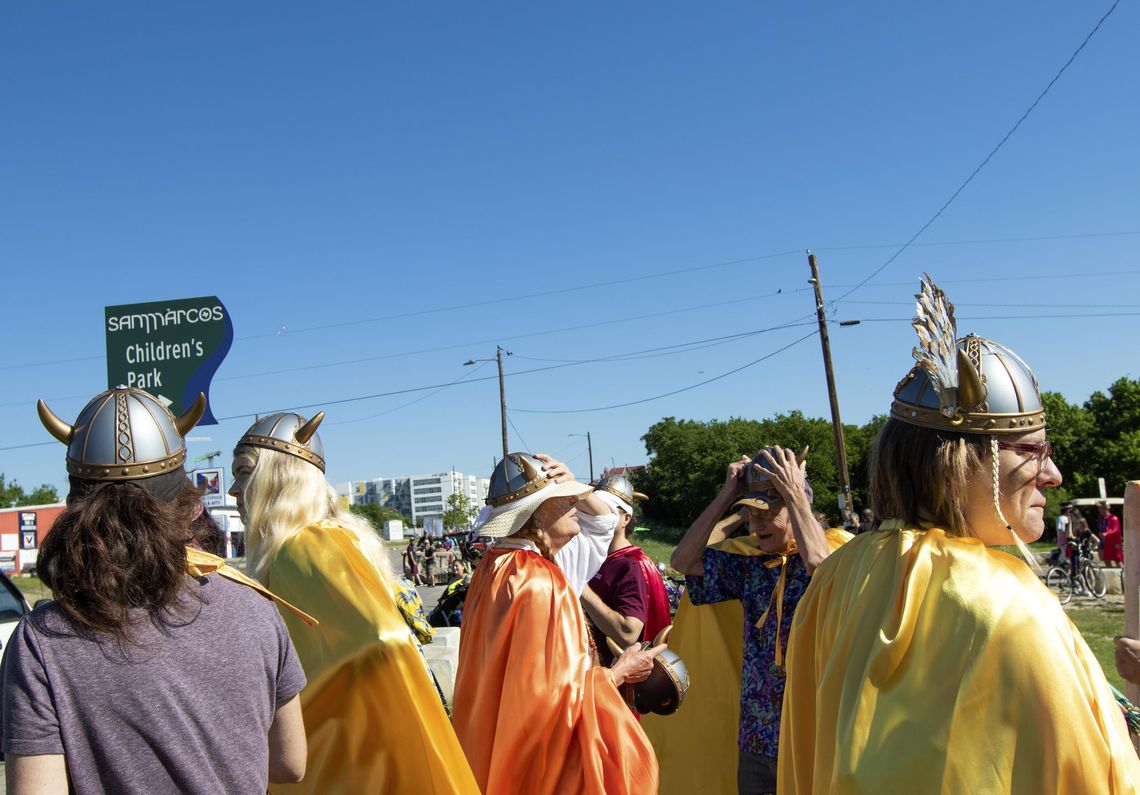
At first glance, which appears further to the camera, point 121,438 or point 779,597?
point 779,597

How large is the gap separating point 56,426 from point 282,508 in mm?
1314

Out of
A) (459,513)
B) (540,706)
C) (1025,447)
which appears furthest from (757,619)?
(459,513)

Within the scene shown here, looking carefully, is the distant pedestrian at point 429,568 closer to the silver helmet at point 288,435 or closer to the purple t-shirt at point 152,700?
the silver helmet at point 288,435

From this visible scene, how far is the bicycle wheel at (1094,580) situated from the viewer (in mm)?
16972

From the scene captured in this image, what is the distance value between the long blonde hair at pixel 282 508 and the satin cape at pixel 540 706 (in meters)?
0.50

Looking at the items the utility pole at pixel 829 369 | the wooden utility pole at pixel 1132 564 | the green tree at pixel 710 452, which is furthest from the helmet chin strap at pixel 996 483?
the green tree at pixel 710 452

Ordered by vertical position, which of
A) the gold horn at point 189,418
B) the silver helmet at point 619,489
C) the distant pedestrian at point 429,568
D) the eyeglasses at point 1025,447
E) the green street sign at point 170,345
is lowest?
the distant pedestrian at point 429,568

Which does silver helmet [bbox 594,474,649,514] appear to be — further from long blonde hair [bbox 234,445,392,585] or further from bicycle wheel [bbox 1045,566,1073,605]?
bicycle wheel [bbox 1045,566,1073,605]

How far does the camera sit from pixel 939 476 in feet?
7.08

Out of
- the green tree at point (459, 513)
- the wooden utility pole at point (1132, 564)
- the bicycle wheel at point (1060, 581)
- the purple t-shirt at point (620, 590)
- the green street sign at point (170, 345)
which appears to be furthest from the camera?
the green tree at point (459, 513)

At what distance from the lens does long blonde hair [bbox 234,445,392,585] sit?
136 inches

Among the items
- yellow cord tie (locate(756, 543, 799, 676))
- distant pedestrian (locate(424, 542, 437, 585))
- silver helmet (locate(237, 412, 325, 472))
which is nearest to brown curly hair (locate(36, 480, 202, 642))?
silver helmet (locate(237, 412, 325, 472))

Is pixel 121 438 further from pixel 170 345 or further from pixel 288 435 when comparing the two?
pixel 170 345

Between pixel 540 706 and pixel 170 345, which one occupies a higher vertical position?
pixel 170 345
